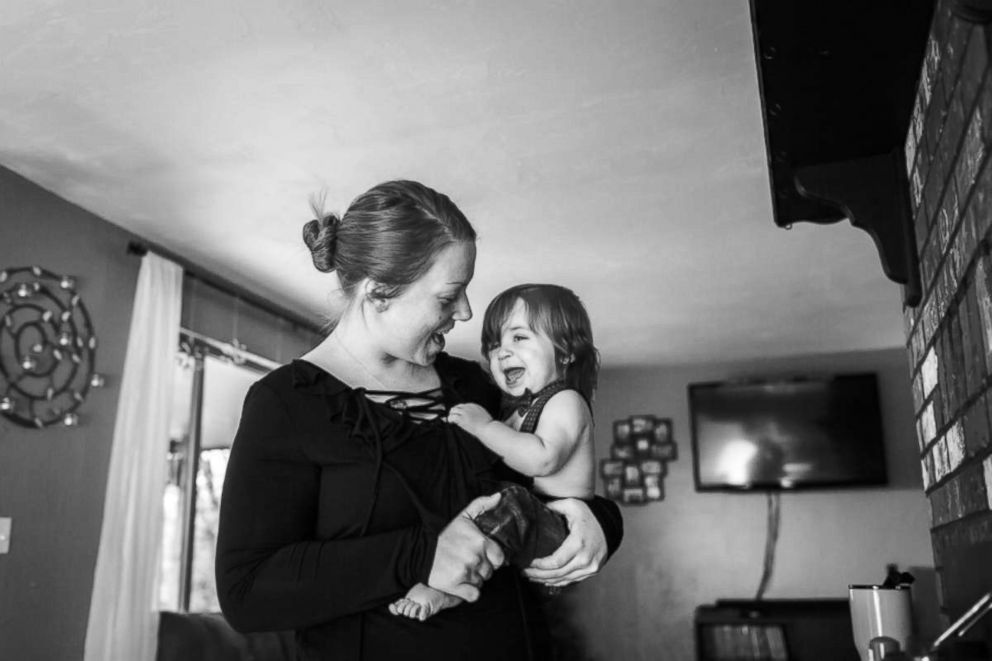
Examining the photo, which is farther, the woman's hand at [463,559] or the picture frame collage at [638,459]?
the picture frame collage at [638,459]

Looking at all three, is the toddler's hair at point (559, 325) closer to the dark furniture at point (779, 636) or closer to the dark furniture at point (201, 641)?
the dark furniture at point (201, 641)

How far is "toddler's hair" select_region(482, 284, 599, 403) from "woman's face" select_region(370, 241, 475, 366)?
0.99 feet

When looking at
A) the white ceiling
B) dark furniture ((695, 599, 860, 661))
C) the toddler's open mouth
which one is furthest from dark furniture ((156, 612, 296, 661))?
dark furniture ((695, 599, 860, 661))

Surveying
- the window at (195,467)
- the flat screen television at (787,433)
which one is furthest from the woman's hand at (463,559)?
the flat screen television at (787,433)

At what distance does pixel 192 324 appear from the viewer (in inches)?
178

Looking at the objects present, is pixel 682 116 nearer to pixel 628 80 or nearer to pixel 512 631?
pixel 628 80

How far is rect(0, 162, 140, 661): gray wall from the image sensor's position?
132 inches

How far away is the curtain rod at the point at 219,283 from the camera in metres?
4.04

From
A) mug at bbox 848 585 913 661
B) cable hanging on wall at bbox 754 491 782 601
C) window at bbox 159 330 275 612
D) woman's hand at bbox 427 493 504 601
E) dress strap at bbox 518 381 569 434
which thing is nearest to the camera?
woman's hand at bbox 427 493 504 601

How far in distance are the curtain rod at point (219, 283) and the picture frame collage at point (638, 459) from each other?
2.68 metres

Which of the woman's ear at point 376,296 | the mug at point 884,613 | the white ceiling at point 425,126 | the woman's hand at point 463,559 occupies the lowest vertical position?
the mug at point 884,613

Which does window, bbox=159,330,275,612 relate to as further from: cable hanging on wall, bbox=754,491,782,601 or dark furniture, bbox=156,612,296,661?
cable hanging on wall, bbox=754,491,782,601

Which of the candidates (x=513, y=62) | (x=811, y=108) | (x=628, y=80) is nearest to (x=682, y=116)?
(x=628, y=80)

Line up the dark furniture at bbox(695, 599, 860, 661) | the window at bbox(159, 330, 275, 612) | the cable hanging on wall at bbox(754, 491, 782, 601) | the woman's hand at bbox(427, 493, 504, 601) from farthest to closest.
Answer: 1. the cable hanging on wall at bbox(754, 491, 782, 601)
2. the dark furniture at bbox(695, 599, 860, 661)
3. the window at bbox(159, 330, 275, 612)
4. the woman's hand at bbox(427, 493, 504, 601)
